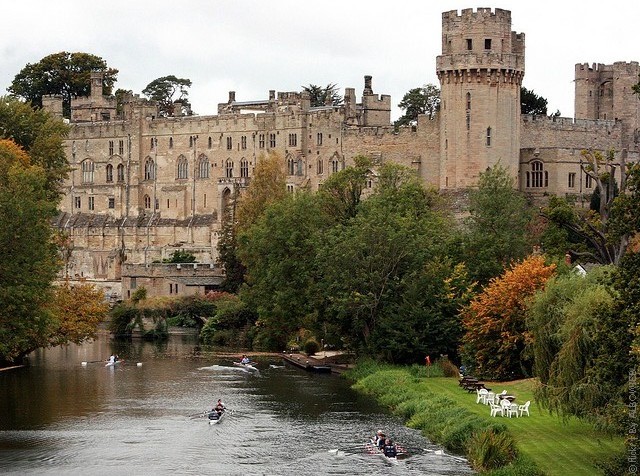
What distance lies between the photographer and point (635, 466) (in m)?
32.5

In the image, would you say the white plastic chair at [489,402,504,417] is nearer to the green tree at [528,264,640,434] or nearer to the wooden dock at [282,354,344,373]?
the green tree at [528,264,640,434]

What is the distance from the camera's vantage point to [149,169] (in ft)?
378

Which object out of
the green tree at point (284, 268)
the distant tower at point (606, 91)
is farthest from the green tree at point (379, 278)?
the distant tower at point (606, 91)

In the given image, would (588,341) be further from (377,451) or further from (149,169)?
(149,169)

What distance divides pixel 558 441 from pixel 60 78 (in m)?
98.7

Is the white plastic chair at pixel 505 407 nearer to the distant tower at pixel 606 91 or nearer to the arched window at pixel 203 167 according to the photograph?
the distant tower at pixel 606 91

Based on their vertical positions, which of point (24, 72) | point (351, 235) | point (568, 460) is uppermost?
point (24, 72)

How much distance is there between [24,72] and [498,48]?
58.4 m

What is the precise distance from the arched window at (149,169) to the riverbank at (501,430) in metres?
63.2

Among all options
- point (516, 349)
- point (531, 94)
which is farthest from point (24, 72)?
point (516, 349)

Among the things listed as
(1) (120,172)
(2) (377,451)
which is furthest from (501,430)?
(1) (120,172)

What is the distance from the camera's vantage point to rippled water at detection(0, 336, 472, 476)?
40188 millimetres

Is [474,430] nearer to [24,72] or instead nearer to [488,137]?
[488,137]

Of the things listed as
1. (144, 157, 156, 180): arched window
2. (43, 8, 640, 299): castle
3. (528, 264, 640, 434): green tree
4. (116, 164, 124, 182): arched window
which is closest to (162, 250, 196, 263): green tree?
(43, 8, 640, 299): castle
